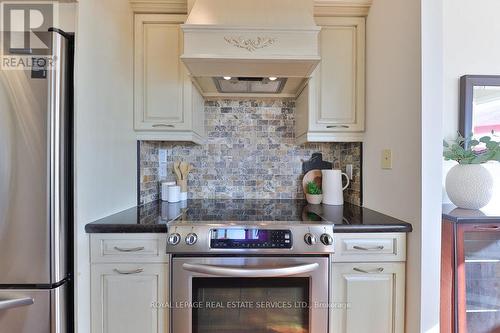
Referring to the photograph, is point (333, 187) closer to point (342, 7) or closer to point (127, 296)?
point (342, 7)

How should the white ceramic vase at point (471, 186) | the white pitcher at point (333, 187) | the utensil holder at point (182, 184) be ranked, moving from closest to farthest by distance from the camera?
the white ceramic vase at point (471, 186), the white pitcher at point (333, 187), the utensil holder at point (182, 184)

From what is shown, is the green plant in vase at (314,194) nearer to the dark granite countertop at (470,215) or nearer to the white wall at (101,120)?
the dark granite countertop at (470,215)

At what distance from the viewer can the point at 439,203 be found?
3.78 feet

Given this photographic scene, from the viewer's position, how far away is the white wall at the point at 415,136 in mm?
1148

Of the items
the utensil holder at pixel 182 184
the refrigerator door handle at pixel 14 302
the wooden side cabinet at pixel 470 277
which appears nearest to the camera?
the refrigerator door handle at pixel 14 302

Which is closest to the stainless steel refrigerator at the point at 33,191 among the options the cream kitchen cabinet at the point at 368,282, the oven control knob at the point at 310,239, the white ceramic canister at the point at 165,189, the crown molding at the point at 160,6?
the crown molding at the point at 160,6

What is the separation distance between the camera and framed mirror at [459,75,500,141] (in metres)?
1.83

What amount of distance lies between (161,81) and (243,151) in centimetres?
78

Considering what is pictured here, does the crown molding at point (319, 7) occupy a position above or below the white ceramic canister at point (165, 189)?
above

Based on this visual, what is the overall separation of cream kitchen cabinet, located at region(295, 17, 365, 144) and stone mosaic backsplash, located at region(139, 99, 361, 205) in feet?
1.23

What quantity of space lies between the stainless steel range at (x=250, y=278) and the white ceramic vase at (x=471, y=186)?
106 cm

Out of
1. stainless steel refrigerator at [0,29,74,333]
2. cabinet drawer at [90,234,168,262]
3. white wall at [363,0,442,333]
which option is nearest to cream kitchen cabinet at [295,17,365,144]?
white wall at [363,0,442,333]

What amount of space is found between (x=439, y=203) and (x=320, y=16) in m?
1.32

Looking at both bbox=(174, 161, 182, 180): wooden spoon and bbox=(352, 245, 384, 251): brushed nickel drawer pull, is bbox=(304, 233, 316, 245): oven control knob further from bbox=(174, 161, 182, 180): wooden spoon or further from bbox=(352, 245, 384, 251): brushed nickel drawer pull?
bbox=(174, 161, 182, 180): wooden spoon
